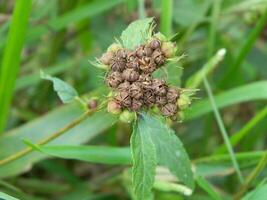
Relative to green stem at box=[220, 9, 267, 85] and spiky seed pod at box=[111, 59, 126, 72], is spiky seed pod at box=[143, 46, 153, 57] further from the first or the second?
green stem at box=[220, 9, 267, 85]

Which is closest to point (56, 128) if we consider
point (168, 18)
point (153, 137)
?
point (168, 18)

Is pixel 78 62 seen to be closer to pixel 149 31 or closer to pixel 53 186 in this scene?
pixel 53 186

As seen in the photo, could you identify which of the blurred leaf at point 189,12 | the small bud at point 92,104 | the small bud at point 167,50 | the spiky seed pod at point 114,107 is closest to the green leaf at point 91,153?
the small bud at point 92,104

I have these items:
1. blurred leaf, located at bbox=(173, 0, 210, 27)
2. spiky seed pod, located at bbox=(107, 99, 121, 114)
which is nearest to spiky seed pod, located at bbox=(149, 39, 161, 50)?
spiky seed pod, located at bbox=(107, 99, 121, 114)

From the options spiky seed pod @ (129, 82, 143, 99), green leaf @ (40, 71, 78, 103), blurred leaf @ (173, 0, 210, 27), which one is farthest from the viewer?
blurred leaf @ (173, 0, 210, 27)

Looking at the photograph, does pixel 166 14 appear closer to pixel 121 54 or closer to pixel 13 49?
pixel 13 49

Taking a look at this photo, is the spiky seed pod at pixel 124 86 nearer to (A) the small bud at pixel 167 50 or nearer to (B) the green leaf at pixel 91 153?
(A) the small bud at pixel 167 50
